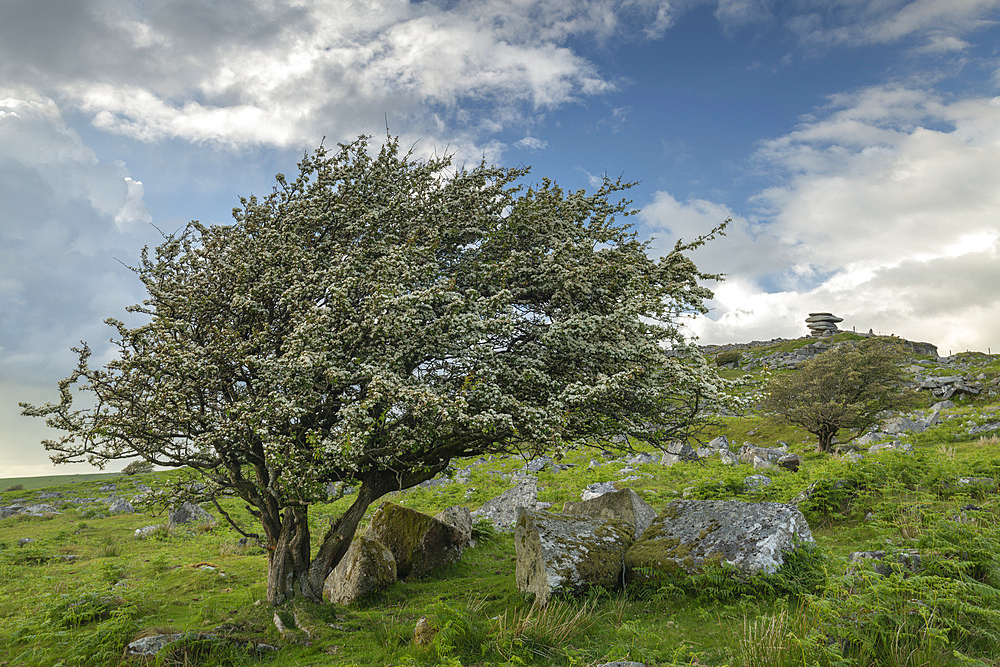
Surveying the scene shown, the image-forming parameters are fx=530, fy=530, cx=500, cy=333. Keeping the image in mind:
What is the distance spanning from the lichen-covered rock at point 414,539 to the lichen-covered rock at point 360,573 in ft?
2.65

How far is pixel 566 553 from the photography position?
13.0 m

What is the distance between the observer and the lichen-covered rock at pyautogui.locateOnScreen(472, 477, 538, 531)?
25312 mm

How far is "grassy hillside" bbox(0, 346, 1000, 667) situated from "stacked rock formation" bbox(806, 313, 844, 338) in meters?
144

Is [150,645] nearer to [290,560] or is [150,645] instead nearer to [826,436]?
[290,560]

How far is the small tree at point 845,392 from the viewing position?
154 feet

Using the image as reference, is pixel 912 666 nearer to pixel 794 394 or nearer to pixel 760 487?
pixel 760 487

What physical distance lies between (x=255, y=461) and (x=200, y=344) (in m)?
3.32

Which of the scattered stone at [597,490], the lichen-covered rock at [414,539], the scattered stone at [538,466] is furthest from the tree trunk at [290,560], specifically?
the scattered stone at [538,466]

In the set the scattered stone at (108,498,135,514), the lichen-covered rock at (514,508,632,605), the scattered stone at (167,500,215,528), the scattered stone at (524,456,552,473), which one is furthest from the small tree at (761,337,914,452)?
the scattered stone at (108,498,135,514)

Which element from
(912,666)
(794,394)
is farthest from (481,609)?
(794,394)

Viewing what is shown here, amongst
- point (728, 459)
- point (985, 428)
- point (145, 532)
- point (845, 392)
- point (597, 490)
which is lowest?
point (145, 532)

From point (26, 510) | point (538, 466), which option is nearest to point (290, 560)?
point (538, 466)

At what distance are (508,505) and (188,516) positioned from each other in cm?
2006

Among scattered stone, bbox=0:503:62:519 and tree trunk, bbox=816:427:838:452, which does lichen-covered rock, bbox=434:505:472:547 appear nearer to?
scattered stone, bbox=0:503:62:519
